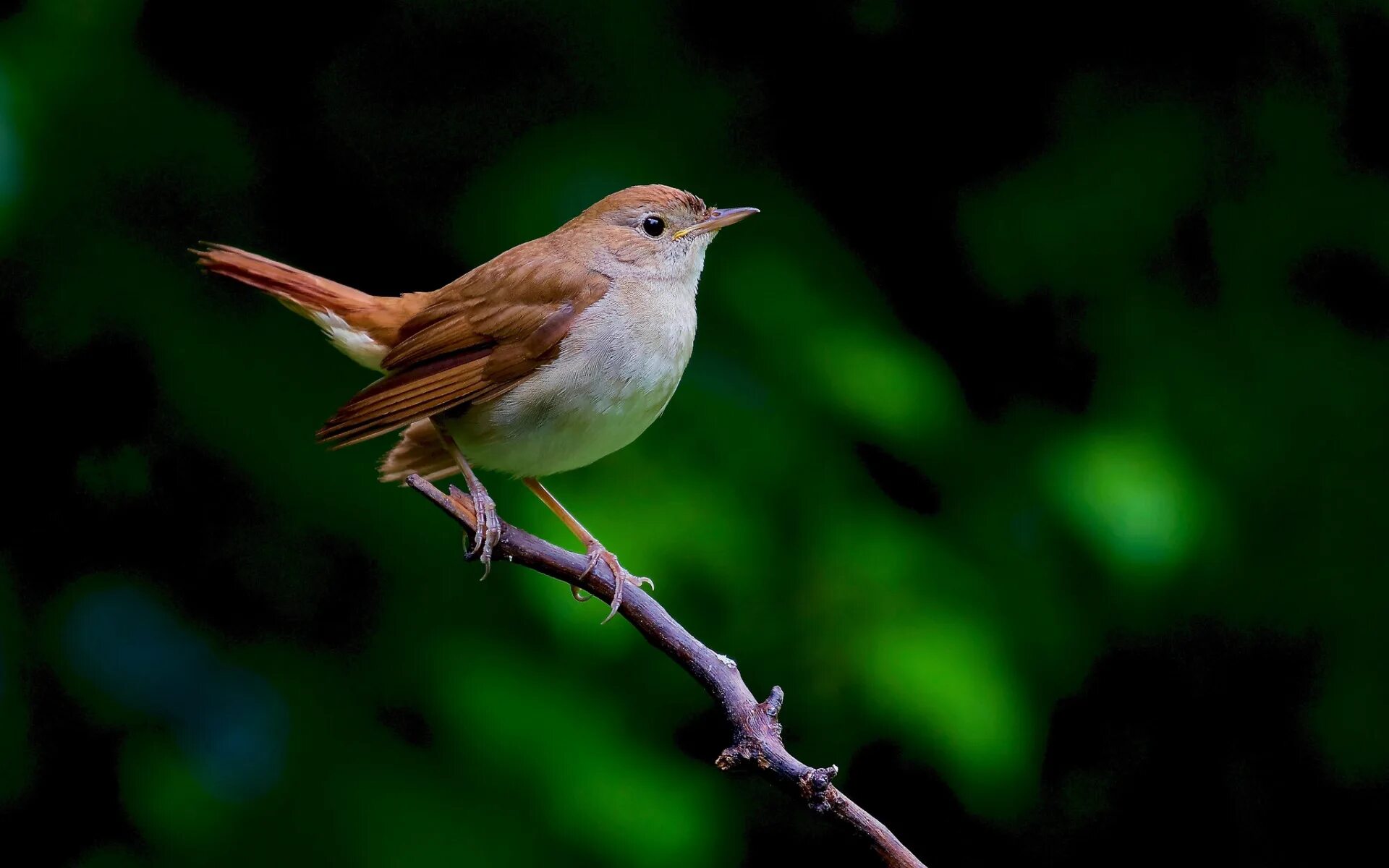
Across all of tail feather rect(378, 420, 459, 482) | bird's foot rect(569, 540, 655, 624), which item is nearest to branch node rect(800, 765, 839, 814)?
bird's foot rect(569, 540, 655, 624)

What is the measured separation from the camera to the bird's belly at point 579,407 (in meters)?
2.56

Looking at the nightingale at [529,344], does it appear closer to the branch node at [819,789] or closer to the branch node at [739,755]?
the branch node at [739,755]

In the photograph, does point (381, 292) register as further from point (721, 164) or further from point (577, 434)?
point (577, 434)

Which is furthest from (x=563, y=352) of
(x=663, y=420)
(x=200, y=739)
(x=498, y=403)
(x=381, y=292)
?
(x=200, y=739)

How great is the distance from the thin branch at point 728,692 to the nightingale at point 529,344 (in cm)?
9

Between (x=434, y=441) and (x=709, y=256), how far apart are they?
1207mm

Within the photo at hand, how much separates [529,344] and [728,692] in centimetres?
102

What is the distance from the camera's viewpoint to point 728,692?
1.99 meters

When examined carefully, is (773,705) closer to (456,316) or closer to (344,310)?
(456,316)

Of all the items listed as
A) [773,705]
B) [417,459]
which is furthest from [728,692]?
[417,459]

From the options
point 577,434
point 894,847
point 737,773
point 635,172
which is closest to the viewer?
point 894,847

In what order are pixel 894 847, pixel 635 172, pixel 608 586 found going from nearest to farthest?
pixel 894 847 < pixel 608 586 < pixel 635 172

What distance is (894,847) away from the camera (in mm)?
1709

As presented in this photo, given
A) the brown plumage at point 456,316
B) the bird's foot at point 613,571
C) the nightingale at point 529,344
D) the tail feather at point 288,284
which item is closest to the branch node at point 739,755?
the bird's foot at point 613,571
